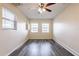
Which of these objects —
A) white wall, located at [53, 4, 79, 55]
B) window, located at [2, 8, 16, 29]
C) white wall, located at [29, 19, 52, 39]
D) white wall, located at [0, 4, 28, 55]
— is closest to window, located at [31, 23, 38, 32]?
white wall, located at [29, 19, 52, 39]

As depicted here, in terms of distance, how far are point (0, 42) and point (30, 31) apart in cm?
822

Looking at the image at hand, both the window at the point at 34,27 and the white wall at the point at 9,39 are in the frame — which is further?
the window at the point at 34,27

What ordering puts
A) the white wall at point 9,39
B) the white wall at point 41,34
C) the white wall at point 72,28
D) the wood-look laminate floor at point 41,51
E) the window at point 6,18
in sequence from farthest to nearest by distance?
the white wall at point 41,34 < the wood-look laminate floor at point 41,51 < the white wall at point 72,28 < the window at point 6,18 < the white wall at point 9,39

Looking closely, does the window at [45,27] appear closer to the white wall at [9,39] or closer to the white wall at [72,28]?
the white wall at [72,28]

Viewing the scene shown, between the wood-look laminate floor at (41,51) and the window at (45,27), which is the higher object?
the window at (45,27)

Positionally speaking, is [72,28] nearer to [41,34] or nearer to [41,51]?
[41,51]

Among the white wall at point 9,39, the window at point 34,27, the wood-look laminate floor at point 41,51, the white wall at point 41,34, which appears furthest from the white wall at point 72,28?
the window at point 34,27

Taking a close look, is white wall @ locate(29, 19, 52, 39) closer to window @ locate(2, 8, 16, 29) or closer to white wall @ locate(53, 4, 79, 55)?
white wall @ locate(53, 4, 79, 55)

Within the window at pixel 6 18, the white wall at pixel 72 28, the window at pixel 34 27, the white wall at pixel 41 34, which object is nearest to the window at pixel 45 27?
the white wall at pixel 41 34

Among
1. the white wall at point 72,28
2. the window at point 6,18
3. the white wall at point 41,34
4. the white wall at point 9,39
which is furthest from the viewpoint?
the white wall at point 41,34

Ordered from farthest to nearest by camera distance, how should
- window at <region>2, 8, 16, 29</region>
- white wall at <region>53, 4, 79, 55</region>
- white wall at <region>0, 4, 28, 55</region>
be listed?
white wall at <region>53, 4, 79, 55</region>
window at <region>2, 8, 16, 29</region>
white wall at <region>0, 4, 28, 55</region>

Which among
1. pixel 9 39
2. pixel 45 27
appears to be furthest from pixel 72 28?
pixel 45 27

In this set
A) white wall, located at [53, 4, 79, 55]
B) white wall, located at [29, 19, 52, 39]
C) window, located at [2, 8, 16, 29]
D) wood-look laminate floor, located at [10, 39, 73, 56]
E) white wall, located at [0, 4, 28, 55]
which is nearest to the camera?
white wall, located at [0, 4, 28, 55]

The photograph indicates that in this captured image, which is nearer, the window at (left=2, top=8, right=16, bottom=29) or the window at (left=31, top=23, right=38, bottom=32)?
the window at (left=2, top=8, right=16, bottom=29)
